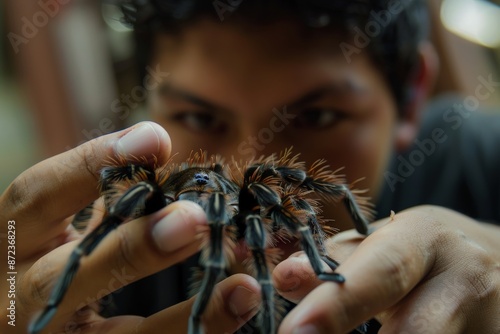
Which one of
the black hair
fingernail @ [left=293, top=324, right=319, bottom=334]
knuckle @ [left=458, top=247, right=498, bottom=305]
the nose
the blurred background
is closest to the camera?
fingernail @ [left=293, top=324, right=319, bottom=334]

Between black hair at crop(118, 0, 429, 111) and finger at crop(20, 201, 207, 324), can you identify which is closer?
finger at crop(20, 201, 207, 324)

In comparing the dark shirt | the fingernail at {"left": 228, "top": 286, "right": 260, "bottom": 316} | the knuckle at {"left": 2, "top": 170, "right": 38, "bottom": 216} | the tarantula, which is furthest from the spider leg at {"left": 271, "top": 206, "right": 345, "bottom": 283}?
the dark shirt

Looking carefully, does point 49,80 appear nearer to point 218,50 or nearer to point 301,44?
point 218,50

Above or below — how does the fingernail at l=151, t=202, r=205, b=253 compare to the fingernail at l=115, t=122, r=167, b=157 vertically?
below

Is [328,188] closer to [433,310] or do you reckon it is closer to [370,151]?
[433,310]

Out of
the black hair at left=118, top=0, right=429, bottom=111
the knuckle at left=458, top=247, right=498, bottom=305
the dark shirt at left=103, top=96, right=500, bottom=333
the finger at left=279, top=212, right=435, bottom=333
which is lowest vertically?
the dark shirt at left=103, top=96, right=500, bottom=333

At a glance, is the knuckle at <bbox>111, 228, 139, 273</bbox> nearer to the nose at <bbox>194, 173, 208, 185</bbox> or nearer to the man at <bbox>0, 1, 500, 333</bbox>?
the man at <bbox>0, 1, 500, 333</bbox>

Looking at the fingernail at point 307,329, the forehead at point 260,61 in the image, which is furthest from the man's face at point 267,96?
the fingernail at point 307,329
